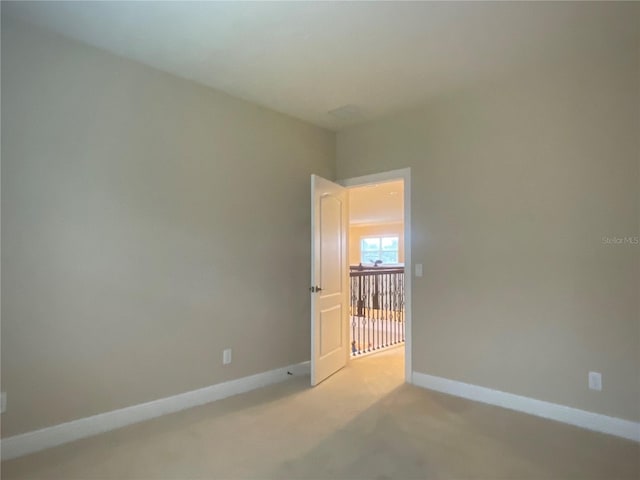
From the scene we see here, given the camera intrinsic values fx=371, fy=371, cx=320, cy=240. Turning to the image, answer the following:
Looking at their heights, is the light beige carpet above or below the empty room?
below

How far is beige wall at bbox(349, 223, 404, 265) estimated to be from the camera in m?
11.8

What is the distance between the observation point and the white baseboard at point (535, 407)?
98.0 inches

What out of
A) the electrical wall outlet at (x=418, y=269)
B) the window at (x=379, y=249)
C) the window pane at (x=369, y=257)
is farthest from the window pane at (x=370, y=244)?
the electrical wall outlet at (x=418, y=269)

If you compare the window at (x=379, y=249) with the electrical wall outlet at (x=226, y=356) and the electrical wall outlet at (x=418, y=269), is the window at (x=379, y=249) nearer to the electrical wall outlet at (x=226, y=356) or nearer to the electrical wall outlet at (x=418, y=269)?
the electrical wall outlet at (x=418, y=269)


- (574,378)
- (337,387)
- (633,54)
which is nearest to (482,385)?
(574,378)

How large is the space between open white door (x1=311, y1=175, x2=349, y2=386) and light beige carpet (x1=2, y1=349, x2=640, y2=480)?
0.59 m

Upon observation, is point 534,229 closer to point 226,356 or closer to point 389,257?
point 226,356

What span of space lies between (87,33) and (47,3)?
0.29m

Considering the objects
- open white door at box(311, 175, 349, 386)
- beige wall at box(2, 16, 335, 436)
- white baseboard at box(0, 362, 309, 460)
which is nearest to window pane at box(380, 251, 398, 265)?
open white door at box(311, 175, 349, 386)

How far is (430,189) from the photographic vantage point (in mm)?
3502

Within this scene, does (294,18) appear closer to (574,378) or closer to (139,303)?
(139,303)

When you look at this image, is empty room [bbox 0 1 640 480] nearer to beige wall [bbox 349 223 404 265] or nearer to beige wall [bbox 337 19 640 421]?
beige wall [bbox 337 19 640 421]

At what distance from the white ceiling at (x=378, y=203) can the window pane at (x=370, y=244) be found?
102 cm

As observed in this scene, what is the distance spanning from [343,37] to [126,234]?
202cm
